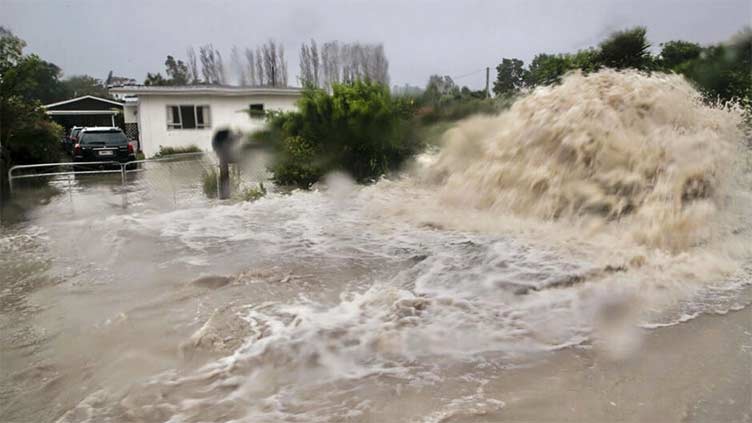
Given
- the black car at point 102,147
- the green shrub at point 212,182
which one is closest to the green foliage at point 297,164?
the green shrub at point 212,182

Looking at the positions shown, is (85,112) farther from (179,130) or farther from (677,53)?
(677,53)

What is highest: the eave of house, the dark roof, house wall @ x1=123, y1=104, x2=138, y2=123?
the dark roof

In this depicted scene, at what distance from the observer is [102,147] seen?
1639 cm

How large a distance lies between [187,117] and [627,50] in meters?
17.1

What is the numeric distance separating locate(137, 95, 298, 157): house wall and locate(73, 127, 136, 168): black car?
3.54 metres

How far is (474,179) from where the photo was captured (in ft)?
23.1

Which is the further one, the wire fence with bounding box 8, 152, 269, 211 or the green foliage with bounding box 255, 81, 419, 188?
the green foliage with bounding box 255, 81, 419, 188

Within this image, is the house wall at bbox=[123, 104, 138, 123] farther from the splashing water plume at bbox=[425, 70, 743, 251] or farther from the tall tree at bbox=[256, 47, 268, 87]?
the splashing water plume at bbox=[425, 70, 743, 251]

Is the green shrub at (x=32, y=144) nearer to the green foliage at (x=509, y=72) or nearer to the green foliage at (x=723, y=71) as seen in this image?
the green foliage at (x=509, y=72)

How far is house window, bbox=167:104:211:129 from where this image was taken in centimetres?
2078

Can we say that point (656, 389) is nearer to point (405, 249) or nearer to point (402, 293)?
point (402, 293)

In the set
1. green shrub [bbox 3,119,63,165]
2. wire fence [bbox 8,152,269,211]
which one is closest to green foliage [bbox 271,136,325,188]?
wire fence [bbox 8,152,269,211]

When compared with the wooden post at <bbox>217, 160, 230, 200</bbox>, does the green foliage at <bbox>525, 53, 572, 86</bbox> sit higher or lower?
higher

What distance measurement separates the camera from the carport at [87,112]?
3316cm
